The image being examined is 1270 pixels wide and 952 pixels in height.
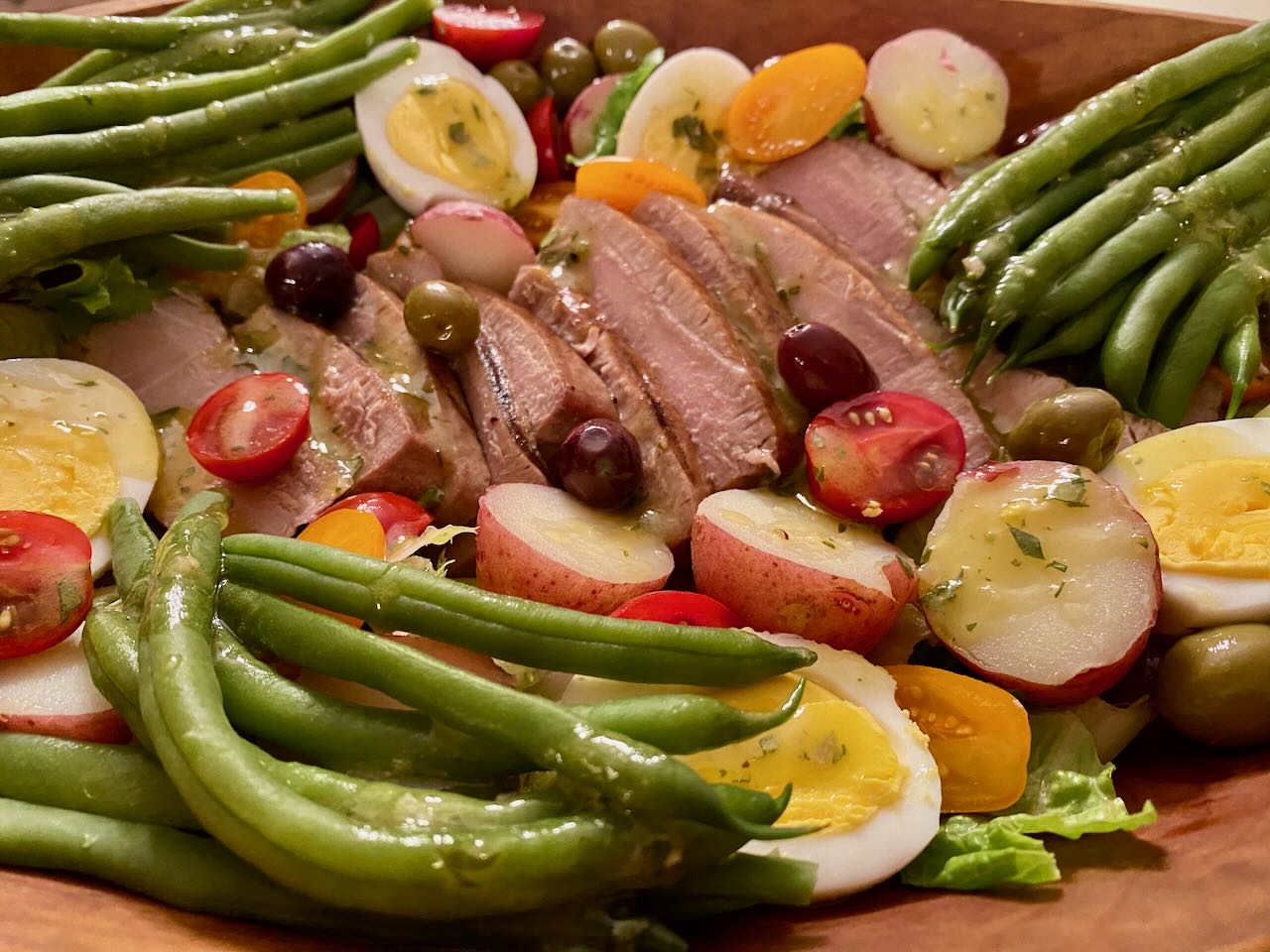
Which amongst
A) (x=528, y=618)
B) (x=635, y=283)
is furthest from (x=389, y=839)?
(x=635, y=283)

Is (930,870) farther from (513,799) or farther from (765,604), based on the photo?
(513,799)

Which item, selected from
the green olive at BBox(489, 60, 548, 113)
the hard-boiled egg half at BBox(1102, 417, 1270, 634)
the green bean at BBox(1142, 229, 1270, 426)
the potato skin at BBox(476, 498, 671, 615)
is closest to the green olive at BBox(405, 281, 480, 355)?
the potato skin at BBox(476, 498, 671, 615)

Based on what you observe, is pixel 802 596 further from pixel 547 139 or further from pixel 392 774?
pixel 547 139

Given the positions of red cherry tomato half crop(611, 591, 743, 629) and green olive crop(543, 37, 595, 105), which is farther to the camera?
green olive crop(543, 37, 595, 105)

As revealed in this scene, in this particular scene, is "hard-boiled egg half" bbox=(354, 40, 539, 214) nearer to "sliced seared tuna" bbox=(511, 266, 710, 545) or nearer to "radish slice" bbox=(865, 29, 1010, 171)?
"sliced seared tuna" bbox=(511, 266, 710, 545)

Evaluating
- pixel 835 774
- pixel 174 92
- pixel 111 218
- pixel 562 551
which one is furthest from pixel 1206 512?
pixel 174 92

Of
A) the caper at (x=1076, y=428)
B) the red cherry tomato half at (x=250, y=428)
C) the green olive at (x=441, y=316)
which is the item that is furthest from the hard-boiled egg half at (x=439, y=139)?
the caper at (x=1076, y=428)
